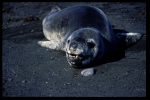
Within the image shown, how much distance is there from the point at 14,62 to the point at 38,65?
0.56 meters

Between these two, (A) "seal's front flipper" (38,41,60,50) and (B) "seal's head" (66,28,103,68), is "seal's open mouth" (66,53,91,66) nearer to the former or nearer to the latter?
(B) "seal's head" (66,28,103,68)

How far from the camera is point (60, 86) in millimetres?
3748

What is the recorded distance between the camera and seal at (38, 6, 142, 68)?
161 inches

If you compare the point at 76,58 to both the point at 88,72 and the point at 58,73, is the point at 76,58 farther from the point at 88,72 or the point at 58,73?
the point at 58,73

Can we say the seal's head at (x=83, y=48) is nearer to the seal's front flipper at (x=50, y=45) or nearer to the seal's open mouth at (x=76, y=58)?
the seal's open mouth at (x=76, y=58)

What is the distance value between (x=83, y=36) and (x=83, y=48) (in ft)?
0.91

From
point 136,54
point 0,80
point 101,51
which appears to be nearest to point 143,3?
point 136,54

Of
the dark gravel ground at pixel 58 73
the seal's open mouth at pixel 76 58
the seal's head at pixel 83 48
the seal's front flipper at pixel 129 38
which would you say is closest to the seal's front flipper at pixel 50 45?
the dark gravel ground at pixel 58 73

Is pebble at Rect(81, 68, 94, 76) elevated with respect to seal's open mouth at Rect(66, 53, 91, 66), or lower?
lower

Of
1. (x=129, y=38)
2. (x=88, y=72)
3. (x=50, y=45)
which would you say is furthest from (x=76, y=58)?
(x=129, y=38)

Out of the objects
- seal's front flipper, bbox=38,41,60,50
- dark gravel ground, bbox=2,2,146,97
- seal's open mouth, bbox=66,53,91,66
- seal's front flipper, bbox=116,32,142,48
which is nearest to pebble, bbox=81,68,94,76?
dark gravel ground, bbox=2,2,146,97

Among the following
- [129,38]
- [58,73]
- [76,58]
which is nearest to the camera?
[76,58]

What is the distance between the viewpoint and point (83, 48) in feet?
13.3

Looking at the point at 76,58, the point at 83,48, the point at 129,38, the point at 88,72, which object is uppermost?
the point at 83,48
